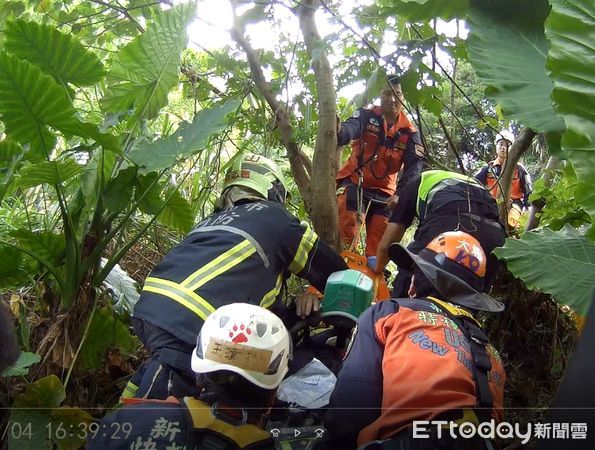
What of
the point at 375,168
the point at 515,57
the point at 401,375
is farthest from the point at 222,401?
the point at 375,168

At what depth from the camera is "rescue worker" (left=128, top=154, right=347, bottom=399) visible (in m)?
2.29

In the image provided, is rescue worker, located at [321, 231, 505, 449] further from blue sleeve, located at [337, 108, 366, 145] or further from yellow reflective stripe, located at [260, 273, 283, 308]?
blue sleeve, located at [337, 108, 366, 145]

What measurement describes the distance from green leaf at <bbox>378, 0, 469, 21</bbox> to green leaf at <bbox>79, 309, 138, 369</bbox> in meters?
1.80

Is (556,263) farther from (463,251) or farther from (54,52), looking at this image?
(54,52)

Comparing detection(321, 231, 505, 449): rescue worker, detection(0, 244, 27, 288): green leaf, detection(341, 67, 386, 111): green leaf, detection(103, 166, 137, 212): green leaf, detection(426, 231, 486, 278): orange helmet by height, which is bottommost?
detection(321, 231, 505, 449): rescue worker

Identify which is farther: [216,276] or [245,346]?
[216,276]

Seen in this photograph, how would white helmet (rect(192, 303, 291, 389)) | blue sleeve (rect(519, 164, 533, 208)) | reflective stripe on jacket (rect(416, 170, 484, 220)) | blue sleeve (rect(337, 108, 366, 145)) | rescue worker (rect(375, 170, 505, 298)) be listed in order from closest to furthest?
white helmet (rect(192, 303, 291, 389)) < rescue worker (rect(375, 170, 505, 298)) < reflective stripe on jacket (rect(416, 170, 484, 220)) < blue sleeve (rect(337, 108, 366, 145)) < blue sleeve (rect(519, 164, 533, 208))

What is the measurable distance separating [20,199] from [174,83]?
150 cm

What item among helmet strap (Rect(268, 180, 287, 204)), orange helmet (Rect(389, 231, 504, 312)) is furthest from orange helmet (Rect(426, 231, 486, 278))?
helmet strap (Rect(268, 180, 287, 204))

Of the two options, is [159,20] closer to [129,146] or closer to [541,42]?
[129,146]

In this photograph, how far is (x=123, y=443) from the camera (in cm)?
168

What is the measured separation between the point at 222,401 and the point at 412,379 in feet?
1.84

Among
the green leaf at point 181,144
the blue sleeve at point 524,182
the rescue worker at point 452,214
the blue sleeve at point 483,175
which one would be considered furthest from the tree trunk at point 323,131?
the blue sleeve at point 524,182

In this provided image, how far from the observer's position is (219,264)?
8.05 feet
